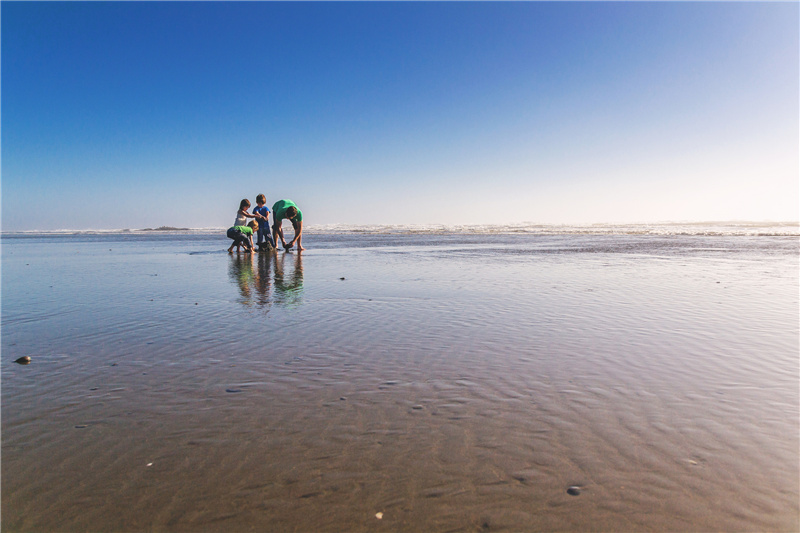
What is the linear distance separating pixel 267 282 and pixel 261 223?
1094cm

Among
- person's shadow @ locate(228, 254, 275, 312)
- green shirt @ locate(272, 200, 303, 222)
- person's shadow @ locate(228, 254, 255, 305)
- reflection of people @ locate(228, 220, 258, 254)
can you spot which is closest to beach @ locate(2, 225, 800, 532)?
person's shadow @ locate(228, 254, 275, 312)

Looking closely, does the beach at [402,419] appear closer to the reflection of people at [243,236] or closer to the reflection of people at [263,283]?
the reflection of people at [263,283]

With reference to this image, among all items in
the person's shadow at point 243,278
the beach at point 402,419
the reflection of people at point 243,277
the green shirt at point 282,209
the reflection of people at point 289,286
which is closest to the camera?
the beach at point 402,419

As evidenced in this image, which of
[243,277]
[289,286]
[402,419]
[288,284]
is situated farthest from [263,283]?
[402,419]

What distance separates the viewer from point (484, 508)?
7.93 ft

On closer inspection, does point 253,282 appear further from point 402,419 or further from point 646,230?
point 646,230

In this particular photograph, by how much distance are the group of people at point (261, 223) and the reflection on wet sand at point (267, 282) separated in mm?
4512

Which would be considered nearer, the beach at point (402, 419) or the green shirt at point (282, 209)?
the beach at point (402, 419)

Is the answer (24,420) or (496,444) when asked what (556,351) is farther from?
(24,420)

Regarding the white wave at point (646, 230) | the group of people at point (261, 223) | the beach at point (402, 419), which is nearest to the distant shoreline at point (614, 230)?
the white wave at point (646, 230)

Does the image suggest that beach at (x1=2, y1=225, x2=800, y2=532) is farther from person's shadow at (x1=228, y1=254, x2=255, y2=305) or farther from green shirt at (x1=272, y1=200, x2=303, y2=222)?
green shirt at (x1=272, y1=200, x2=303, y2=222)

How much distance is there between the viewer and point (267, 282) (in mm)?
11305

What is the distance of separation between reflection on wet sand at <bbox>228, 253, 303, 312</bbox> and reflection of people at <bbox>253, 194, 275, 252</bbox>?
4.88m

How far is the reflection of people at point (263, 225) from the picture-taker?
2007cm
